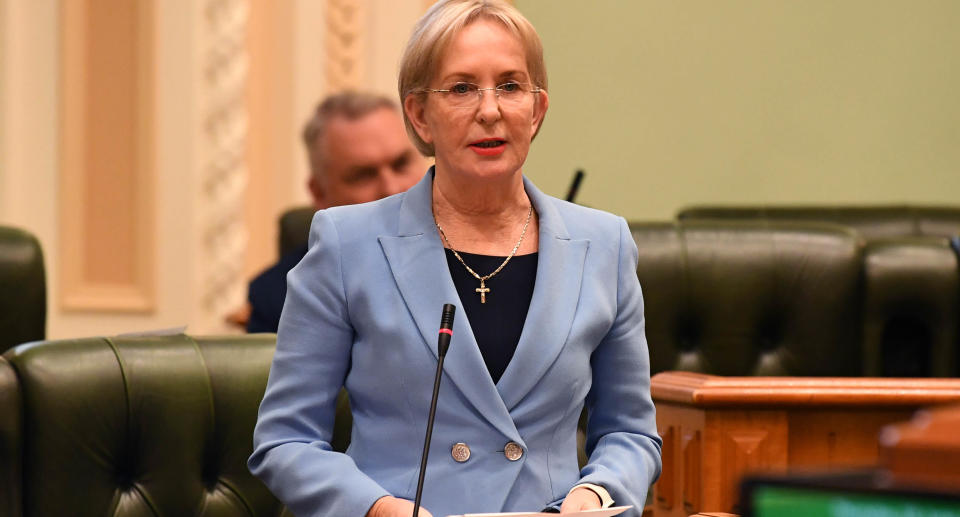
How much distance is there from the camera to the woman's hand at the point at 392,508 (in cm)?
162

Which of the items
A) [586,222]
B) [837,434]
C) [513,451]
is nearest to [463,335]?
[513,451]

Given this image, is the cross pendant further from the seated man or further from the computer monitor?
the seated man

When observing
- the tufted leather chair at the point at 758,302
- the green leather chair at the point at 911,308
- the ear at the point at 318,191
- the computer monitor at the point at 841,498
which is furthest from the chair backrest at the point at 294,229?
the computer monitor at the point at 841,498

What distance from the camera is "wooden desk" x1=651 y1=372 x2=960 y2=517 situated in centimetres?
225

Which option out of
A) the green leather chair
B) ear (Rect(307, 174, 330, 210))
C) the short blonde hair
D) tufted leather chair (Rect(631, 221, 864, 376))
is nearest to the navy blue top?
the short blonde hair

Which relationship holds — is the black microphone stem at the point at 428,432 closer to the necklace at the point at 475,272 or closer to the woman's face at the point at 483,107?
the necklace at the point at 475,272

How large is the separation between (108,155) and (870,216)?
286 centimetres

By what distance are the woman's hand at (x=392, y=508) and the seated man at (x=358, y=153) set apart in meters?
1.83

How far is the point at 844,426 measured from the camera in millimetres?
2316

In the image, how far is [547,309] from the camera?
1.75 m

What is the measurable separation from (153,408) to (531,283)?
0.75 metres

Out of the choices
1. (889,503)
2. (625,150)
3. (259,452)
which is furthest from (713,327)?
(889,503)

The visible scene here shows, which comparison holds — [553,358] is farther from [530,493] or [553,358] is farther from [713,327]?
[713,327]

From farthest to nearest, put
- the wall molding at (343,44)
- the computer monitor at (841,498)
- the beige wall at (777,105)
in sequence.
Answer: the wall molding at (343,44)
the beige wall at (777,105)
the computer monitor at (841,498)
